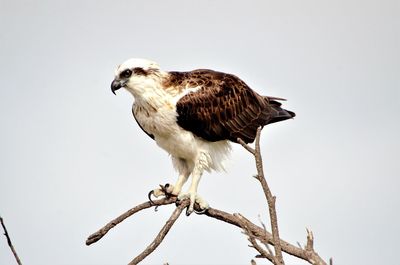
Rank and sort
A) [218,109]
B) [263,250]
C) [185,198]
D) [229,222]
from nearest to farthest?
[263,250], [229,222], [185,198], [218,109]

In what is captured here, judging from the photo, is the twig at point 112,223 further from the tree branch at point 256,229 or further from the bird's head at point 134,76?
the bird's head at point 134,76

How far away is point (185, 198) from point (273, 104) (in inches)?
94.0

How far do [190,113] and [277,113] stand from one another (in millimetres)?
1761

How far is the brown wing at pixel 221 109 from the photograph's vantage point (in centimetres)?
928

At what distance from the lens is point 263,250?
18.9 ft

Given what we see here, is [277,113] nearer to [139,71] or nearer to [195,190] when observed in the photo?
[195,190]

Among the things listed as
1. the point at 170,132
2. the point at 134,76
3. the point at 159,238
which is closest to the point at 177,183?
the point at 170,132

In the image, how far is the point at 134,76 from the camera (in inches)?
357

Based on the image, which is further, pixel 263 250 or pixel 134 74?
pixel 134 74

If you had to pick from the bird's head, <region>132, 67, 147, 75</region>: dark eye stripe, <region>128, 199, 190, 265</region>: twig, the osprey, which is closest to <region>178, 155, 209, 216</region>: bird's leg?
the osprey

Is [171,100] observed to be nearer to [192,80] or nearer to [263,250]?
[192,80]

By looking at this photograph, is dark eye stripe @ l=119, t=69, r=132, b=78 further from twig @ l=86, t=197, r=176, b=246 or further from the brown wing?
twig @ l=86, t=197, r=176, b=246

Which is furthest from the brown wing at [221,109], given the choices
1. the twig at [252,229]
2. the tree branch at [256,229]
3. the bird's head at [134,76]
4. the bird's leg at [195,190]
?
the twig at [252,229]

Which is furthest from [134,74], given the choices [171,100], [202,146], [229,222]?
[229,222]
